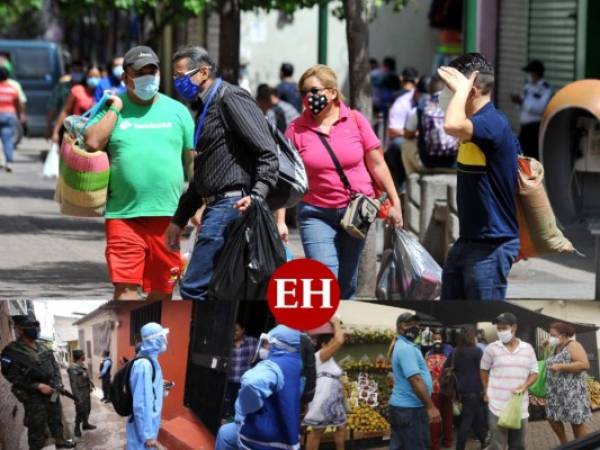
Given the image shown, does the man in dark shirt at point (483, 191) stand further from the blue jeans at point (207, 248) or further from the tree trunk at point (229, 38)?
the tree trunk at point (229, 38)

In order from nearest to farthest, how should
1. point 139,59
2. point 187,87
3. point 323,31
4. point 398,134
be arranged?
point 187,87, point 139,59, point 398,134, point 323,31

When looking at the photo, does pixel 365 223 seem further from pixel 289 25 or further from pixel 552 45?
pixel 289 25

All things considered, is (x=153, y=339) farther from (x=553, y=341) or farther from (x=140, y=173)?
(x=140, y=173)

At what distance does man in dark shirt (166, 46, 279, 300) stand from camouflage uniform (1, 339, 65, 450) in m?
1.40

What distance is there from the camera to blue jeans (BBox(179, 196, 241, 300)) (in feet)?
24.0

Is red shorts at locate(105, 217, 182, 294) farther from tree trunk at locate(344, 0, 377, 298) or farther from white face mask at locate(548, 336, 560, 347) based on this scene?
tree trunk at locate(344, 0, 377, 298)

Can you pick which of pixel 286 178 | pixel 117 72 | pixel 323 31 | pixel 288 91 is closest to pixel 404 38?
pixel 288 91

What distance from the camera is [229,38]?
19109 mm

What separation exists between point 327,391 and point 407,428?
1.13ft

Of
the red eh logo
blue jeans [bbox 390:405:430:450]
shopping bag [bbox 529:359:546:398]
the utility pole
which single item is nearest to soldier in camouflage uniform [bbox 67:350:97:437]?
the red eh logo

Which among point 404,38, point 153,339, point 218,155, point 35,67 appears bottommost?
point 35,67

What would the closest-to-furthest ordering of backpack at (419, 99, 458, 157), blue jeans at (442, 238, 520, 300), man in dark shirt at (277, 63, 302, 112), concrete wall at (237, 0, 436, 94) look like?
blue jeans at (442, 238, 520, 300), backpack at (419, 99, 458, 157), man in dark shirt at (277, 63, 302, 112), concrete wall at (237, 0, 436, 94)

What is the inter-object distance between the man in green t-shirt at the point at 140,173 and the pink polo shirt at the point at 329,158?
26.9 inches

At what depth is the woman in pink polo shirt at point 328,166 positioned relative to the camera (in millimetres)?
8656
